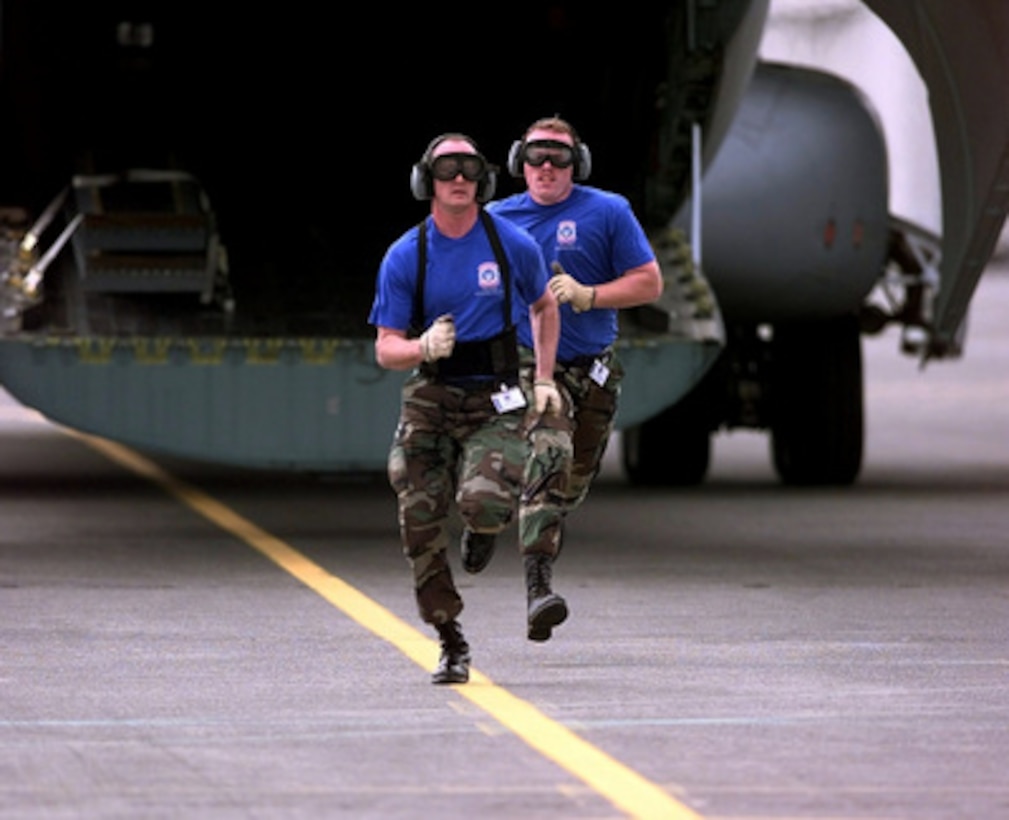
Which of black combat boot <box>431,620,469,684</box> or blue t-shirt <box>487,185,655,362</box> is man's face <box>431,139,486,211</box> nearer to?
black combat boot <box>431,620,469,684</box>

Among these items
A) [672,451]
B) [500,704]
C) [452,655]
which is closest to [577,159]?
[452,655]

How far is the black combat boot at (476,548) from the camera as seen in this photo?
33.8 ft

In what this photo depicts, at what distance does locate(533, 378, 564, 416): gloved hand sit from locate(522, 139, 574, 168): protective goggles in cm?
120

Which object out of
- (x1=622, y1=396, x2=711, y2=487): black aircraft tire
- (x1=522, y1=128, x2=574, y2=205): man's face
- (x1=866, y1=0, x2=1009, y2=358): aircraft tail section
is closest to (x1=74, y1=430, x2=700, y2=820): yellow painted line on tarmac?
(x1=522, y1=128, x2=574, y2=205): man's face

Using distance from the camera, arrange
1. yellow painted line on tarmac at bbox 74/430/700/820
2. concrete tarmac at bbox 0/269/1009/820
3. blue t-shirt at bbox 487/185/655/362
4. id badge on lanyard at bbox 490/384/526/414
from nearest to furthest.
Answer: yellow painted line on tarmac at bbox 74/430/700/820
concrete tarmac at bbox 0/269/1009/820
id badge on lanyard at bbox 490/384/526/414
blue t-shirt at bbox 487/185/655/362

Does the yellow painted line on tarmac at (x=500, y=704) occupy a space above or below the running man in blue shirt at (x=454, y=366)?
below

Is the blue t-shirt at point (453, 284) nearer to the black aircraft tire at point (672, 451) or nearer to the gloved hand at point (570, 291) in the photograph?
the gloved hand at point (570, 291)

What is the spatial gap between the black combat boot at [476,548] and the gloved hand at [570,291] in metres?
0.95

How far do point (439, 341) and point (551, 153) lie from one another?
1866mm

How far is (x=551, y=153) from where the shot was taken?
11.4m

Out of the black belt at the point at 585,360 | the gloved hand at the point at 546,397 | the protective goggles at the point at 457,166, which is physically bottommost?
the black belt at the point at 585,360

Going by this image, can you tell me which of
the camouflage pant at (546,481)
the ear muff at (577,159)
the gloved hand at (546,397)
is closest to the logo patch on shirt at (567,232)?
the ear muff at (577,159)

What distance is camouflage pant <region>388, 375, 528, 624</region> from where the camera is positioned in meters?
9.98

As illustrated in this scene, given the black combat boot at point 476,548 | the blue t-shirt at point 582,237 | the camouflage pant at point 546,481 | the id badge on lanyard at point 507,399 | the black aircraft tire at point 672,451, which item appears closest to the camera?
the id badge on lanyard at point 507,399
